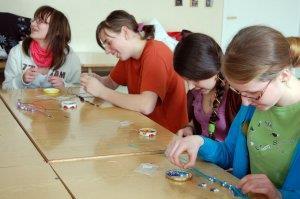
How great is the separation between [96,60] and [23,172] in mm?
2886

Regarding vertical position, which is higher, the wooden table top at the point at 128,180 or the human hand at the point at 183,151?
the human hand at the point at 183,151

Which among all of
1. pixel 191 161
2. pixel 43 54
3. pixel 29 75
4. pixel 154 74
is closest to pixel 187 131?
pixel 154 74

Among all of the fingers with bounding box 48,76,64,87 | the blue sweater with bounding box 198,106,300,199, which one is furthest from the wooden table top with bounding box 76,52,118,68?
the blue sweater with bounding box 198,106,300,199

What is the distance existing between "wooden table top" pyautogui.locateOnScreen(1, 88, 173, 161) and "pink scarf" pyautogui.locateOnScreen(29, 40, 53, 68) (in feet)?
2.04

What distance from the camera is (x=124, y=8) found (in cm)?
460

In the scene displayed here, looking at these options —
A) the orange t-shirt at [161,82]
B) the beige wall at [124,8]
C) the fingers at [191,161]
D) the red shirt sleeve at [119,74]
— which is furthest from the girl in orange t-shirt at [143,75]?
the beige wall at [124,8]

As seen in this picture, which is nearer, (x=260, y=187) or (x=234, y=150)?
(x=260, y=187)

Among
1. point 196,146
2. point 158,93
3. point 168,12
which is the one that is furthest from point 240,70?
point 168,12

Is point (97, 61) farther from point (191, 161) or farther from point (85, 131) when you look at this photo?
point (191, 161)

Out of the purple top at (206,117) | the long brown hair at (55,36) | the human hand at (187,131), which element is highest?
the long brown hair at (55,36)

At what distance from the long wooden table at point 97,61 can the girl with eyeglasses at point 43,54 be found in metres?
1.00

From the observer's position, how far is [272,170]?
1.36 m

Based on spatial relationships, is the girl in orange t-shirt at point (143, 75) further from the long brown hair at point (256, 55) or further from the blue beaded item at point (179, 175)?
the long brown hair at point (256, 55)

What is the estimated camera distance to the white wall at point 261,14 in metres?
5.20
